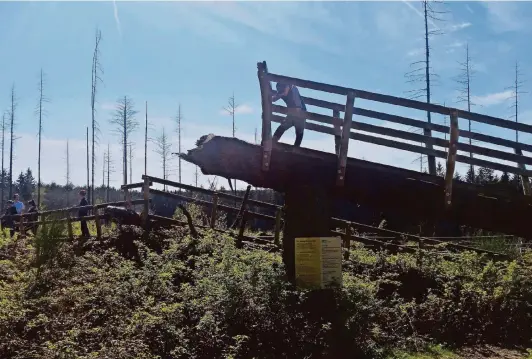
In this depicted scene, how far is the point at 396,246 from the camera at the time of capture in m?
13.7

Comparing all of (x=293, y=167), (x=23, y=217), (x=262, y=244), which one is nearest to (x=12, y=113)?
(x=23, y=217)

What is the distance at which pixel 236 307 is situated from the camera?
7.69m

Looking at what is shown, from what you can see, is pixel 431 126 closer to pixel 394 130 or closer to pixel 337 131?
pixel 394 130

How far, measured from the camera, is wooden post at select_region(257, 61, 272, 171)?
7.79 m

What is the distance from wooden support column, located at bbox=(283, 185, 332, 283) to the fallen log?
0.44ft

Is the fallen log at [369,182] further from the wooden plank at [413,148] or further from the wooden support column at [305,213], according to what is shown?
the wooden plank at [413,148]

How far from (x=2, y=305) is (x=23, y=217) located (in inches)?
373

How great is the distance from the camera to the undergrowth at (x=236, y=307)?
7004mm

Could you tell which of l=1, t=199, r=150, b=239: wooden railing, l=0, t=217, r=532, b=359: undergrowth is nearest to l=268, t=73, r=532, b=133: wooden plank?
l=0, t=217, r=532, b=359: undergrowth

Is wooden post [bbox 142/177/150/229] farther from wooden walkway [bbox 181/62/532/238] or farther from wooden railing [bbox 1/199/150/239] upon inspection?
wooden walkway [bbox 181/62/532/238]

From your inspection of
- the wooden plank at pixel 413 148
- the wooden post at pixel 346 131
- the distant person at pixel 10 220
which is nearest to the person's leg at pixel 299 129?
the wooden plank at pixel 413 148

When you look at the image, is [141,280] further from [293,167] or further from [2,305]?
[293,167]

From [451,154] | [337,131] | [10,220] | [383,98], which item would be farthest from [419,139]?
[10,220]

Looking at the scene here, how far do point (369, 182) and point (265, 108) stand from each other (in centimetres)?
217
